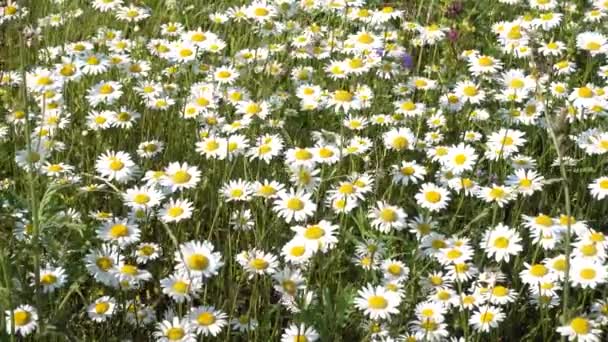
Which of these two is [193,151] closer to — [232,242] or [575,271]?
[232,242]

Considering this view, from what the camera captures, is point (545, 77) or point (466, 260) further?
point (545, 77)

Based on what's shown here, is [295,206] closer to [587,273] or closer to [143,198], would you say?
[143,198]

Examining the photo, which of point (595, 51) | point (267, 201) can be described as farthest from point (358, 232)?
point (595, 51)

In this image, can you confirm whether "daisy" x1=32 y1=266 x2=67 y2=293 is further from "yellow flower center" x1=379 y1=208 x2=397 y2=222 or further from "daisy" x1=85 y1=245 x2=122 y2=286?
"yellow flower center" x1=379 y1=208 x2=397 y2=222

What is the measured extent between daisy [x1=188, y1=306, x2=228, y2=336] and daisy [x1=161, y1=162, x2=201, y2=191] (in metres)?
0.59

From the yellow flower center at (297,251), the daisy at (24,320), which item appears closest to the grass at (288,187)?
the daisy at (24,320)

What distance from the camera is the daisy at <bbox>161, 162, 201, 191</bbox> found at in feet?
9.12

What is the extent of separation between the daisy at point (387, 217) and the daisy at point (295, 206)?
7.4 inches

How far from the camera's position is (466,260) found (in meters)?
2.60

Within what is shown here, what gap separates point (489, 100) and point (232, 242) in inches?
56.2

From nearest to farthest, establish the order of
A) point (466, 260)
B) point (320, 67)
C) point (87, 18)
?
point (466, 260) → point (320, 67) → point (87, 18)

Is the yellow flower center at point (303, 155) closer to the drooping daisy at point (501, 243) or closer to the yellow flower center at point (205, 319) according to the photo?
the drooping daisy at point (501, 243)

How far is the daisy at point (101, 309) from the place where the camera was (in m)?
2.29

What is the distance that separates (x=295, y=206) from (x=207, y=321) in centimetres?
55
